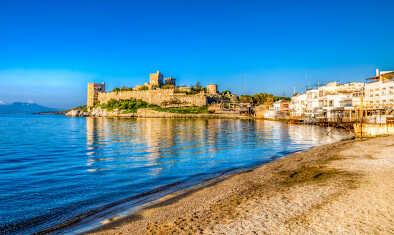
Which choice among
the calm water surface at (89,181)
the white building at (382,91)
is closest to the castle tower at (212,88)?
the white building at (382,91)

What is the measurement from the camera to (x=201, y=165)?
1602 centimetres

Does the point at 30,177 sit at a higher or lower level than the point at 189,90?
lower

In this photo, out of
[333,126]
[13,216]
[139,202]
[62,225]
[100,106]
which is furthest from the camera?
[100,106]

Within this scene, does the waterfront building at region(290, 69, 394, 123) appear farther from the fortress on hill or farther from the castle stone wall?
the fortress on hill

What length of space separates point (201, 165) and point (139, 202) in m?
7.40

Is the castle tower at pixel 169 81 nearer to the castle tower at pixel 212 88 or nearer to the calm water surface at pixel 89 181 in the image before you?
the castle tower at pixel 212 88

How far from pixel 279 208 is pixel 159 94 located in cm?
15478

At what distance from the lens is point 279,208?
7.24 m

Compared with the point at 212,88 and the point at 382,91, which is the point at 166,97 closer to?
the point at 212,88

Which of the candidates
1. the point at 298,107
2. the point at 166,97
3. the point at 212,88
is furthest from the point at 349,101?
the point at 212,88

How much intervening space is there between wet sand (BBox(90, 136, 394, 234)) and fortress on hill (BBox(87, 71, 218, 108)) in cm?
13952

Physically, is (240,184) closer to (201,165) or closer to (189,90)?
(201,165)

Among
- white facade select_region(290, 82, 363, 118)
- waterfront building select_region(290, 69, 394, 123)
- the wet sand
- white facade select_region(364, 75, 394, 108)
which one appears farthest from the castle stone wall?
the wet sand

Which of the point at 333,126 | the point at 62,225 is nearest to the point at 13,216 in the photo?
the point at 62,225
